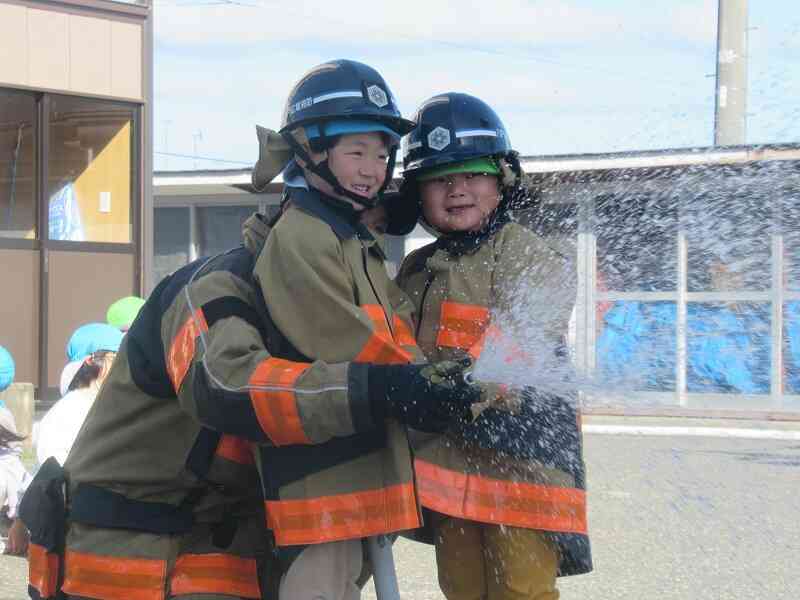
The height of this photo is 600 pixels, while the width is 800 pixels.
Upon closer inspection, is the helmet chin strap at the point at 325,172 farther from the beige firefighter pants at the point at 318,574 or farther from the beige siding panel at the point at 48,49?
the beige siding panel at the point at 48,49

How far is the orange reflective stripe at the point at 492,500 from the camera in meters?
3.07

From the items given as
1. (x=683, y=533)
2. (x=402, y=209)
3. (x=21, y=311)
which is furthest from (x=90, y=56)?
(x=402, y=209)

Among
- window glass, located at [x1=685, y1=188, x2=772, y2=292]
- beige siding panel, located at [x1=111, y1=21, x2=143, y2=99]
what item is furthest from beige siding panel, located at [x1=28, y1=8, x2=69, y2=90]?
window glass, located at [x1=685, y1=188, x2=772, y2=292]

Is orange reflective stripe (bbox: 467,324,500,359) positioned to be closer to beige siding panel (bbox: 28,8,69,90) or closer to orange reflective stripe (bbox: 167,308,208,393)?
orange reflective stripe (bbox: 167,308,208,393)

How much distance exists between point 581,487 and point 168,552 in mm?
1113

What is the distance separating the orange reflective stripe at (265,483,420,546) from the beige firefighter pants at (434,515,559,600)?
2.37ft

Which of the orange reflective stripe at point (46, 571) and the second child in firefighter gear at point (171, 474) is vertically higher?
the second child in firefighter gear at point (171, 474)

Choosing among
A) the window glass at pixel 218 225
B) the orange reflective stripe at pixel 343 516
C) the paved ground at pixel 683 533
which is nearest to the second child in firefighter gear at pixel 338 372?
the orange reflective stripe at pixel 343 516

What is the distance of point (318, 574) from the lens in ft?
8.20

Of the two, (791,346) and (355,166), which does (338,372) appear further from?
(791,346)

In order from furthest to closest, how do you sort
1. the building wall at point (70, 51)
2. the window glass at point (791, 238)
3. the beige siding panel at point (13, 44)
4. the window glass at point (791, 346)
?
the window glass at point (791, 346), the building wall at point (70, 51), the beige siding panel at point (13, 44), the window glass at point (791, 238)

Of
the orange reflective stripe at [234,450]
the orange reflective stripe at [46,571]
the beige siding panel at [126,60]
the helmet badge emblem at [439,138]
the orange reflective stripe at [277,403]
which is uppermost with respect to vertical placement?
the beige siding panel at [126,60]

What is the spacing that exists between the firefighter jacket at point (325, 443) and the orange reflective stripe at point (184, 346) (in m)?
0.14

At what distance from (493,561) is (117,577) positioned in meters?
1.00
